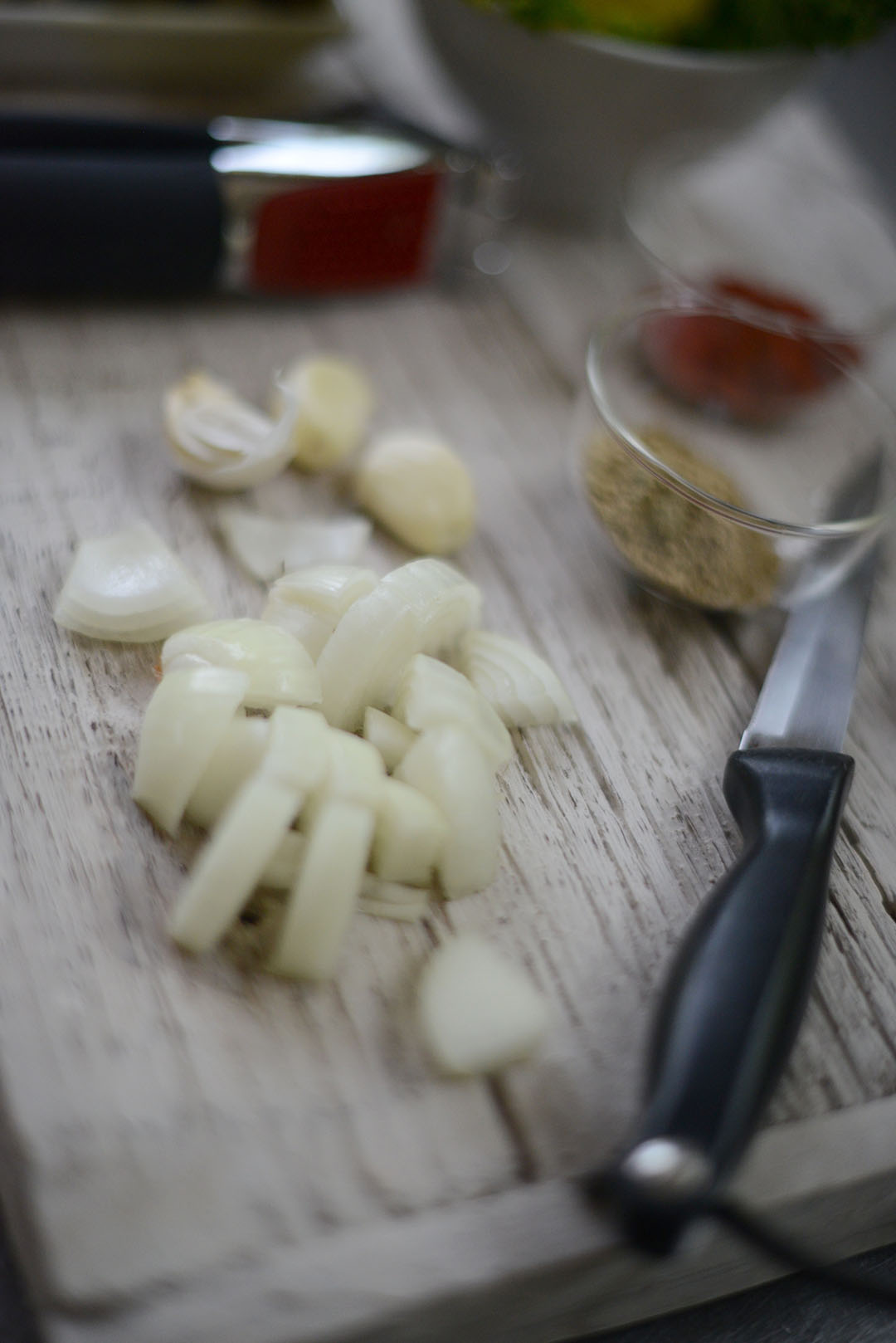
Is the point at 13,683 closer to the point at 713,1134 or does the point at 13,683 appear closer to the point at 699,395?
the point at 713,1134

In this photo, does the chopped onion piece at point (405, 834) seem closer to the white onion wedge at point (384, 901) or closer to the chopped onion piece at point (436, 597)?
the white onion wedge at point (384, 901)

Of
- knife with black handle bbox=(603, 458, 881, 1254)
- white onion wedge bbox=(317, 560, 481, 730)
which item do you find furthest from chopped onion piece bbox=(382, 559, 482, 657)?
knife with black handle bbox=(603, 458, 881, 1254)

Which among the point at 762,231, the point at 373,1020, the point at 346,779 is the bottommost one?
the point at 373,1020

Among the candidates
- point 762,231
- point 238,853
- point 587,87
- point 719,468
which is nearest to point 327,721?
point 238,853

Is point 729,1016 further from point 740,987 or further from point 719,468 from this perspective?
point 719,468

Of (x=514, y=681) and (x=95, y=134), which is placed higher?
(x=95, y=134)

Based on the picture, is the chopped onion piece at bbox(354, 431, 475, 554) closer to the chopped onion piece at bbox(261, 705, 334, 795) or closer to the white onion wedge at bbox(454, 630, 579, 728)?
the white onion wedge at bbox(454, 630, 579, 728)

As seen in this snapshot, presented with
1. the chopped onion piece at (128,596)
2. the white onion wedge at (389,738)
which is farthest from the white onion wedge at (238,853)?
the chopped onion piece at (128,596)
